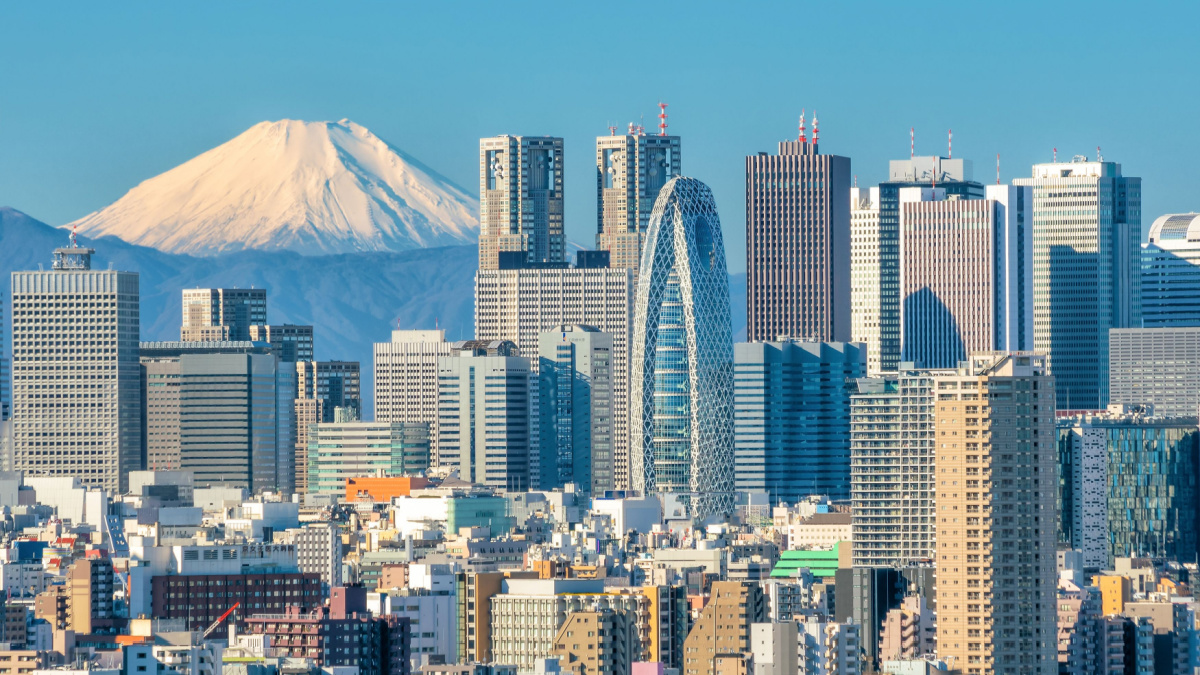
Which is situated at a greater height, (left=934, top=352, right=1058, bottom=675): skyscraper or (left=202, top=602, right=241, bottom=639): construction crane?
(left=934, top=352, right=1058, bottom=675): skyscraper

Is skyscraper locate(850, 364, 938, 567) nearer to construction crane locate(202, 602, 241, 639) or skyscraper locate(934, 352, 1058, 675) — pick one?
skyscraper locate(934, 352, 1058, 675)

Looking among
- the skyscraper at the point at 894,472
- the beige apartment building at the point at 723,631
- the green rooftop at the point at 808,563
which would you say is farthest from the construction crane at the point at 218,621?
the skyscraper at the point at 894,472

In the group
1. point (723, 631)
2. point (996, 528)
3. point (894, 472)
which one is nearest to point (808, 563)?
point (894, 472)

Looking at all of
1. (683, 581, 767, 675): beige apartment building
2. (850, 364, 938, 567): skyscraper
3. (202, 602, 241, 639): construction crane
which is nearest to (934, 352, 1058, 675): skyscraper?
(683, 581, 767, 675): beige apartment building

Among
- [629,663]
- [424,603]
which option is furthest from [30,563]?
[629,663]

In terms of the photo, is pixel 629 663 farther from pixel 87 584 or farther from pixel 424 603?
pixel 87 584

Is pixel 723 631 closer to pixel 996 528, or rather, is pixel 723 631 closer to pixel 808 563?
pixel 996 528
